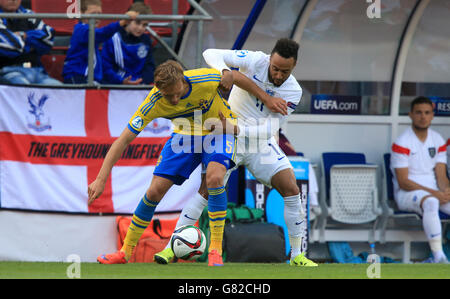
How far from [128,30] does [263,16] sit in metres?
2.04

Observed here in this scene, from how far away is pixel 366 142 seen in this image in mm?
10336

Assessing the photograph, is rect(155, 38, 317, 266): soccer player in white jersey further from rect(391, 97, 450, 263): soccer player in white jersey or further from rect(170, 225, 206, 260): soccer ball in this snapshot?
rect(391, 97, 450, 263): soccer player in white jersey

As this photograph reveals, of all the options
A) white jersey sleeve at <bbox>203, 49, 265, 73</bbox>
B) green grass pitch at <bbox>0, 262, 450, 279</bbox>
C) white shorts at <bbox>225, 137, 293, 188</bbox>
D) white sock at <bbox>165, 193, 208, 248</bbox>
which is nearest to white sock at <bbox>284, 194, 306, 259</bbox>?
white shorts at <bbox>225, 137, 293, 188</bbox>

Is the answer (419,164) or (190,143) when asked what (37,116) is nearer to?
(190,143)

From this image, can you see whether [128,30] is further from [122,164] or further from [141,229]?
[141,229]

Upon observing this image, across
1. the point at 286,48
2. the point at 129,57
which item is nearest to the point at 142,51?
the point at 129,57

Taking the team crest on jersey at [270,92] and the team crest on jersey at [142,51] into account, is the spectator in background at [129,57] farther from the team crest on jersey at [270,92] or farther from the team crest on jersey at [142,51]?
the team crest on jersey at [270,92]

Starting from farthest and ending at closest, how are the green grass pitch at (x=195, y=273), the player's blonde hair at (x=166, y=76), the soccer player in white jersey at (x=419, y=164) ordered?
1. the soccer player in white jersey at (x=419, y=164)
2. the player's blonde hair at (x=166, y=76)
3. the green grass pitch at (x=195, y=273)

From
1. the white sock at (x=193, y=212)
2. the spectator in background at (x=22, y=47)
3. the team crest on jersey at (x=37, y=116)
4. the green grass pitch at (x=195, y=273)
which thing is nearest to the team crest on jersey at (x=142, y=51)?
the spectator in background at (x=22, y=47)

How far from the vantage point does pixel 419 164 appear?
9695 millimetres

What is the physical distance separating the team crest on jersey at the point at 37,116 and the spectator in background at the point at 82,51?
1.46 ft

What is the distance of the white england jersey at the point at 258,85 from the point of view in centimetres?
652

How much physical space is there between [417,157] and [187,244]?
450 centimetres

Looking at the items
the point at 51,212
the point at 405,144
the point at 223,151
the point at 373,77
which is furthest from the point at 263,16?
the point at 223,151
